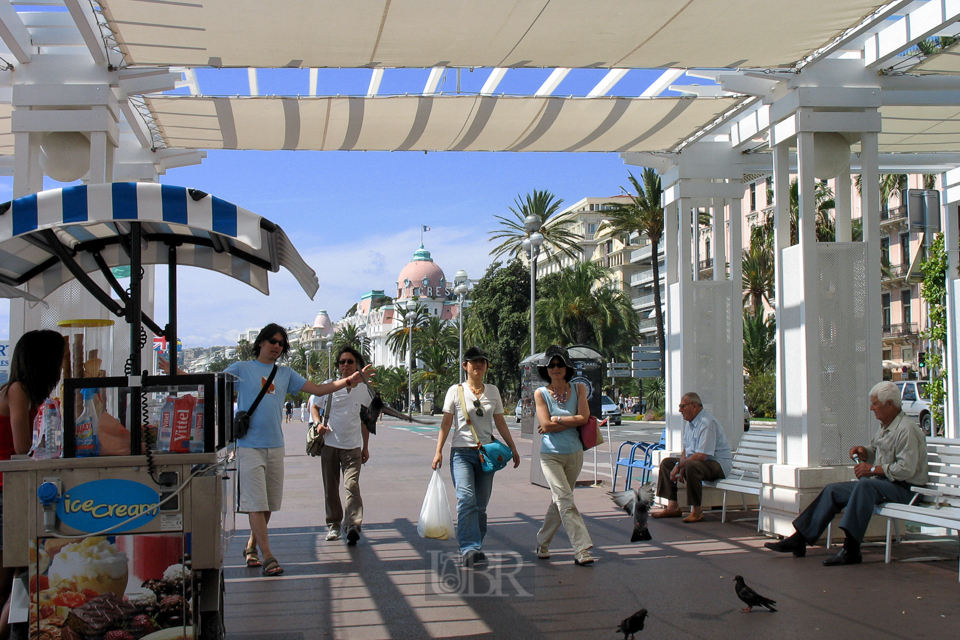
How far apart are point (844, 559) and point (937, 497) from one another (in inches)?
34.6

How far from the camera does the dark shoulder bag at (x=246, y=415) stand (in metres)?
6.66

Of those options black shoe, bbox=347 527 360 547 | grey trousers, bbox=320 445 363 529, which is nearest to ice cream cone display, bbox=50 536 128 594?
black shoe, bbox=347 527 360 547

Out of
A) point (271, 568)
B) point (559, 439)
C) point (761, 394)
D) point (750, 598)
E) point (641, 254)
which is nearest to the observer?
point (750, 598)

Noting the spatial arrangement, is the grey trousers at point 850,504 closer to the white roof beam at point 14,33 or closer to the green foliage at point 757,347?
the white roof beam at point 14,33

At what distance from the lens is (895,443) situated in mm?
7121

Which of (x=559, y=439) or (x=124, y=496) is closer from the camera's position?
(x=124, y=496)

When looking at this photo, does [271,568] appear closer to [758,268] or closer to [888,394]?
[888,394]

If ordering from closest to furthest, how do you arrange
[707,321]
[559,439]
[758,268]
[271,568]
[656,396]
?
[271,568] → [559,439] → [707,321] → [758,268] → [656,396]

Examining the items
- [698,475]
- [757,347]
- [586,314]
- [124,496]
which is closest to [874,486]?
[698,475]

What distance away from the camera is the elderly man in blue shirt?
9.26m

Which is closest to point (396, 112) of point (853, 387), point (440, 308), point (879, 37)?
point (879, 37)

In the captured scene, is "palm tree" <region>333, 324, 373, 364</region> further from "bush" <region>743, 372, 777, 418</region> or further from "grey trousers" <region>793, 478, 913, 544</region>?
"grey trousers" <region>793, 478, 913, 544</region>

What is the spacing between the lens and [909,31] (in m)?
7.47

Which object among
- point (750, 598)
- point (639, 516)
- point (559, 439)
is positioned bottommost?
point (750, 598)
